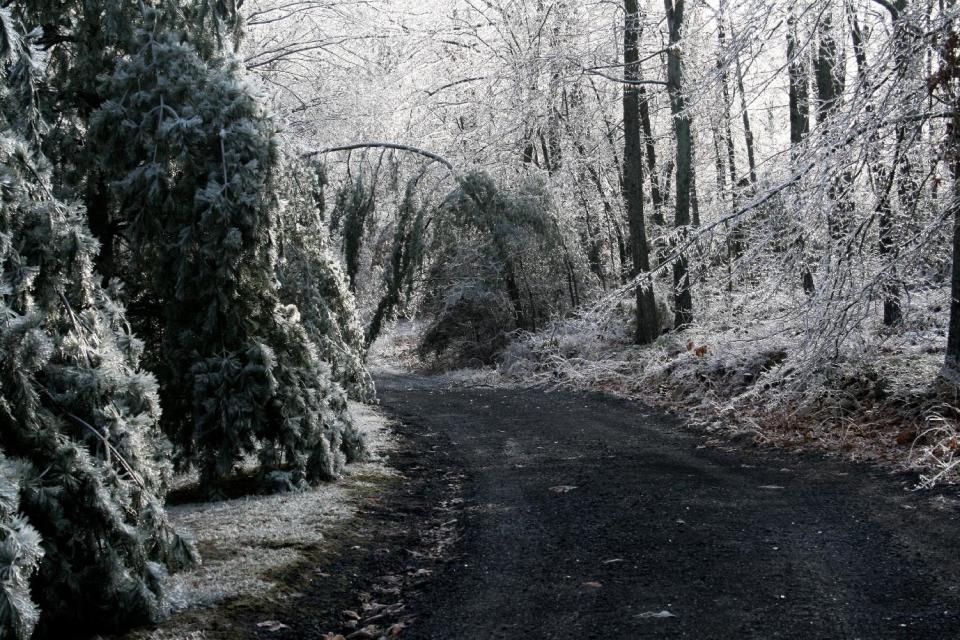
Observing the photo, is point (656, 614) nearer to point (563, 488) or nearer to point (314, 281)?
point (563, 488)

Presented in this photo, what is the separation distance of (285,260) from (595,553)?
457cm

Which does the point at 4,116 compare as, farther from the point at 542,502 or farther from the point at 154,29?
the point at 542,502

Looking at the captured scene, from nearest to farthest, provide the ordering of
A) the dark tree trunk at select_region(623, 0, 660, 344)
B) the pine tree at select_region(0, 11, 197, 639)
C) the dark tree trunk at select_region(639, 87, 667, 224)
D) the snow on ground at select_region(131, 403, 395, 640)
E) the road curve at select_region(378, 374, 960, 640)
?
1. the pine tree at select_region(0, 11, 197, 639)
2. the road curve at select_region(378, 374, 960, 640)
3. the snow on ground at select_region(131, 403, 395, 640)
4. the dark tree trunk at select_region(623, 0, 660, 344)
5. the dark tree trunk at select_region(639, 87, 667, 224)

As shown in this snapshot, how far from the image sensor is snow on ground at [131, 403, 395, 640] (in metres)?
4.53

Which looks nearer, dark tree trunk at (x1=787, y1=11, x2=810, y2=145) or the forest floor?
the forest floor

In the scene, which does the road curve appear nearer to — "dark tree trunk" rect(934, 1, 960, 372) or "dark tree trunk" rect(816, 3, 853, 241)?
"dark tree trunk" rect(934, 1, 960, 372)

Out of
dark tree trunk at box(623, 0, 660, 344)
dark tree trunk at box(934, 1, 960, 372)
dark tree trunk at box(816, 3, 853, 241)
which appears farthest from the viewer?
dark tree trunk at box(623, 0, 660, 344)

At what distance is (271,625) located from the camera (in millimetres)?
4184

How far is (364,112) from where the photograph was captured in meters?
17.5

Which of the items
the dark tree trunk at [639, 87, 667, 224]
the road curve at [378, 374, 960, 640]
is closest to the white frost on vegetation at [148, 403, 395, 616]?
the road curve at [378, 374, 960, 640]

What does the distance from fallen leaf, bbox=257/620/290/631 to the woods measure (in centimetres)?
49

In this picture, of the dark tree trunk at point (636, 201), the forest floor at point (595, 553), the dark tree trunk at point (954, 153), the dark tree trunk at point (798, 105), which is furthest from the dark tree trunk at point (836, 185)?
the dark tree trunk at point (636, 201)

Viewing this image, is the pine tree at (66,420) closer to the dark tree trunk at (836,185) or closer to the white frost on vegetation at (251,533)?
the white frost on vegetation at (251,533)

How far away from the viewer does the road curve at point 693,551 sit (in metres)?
3.84
